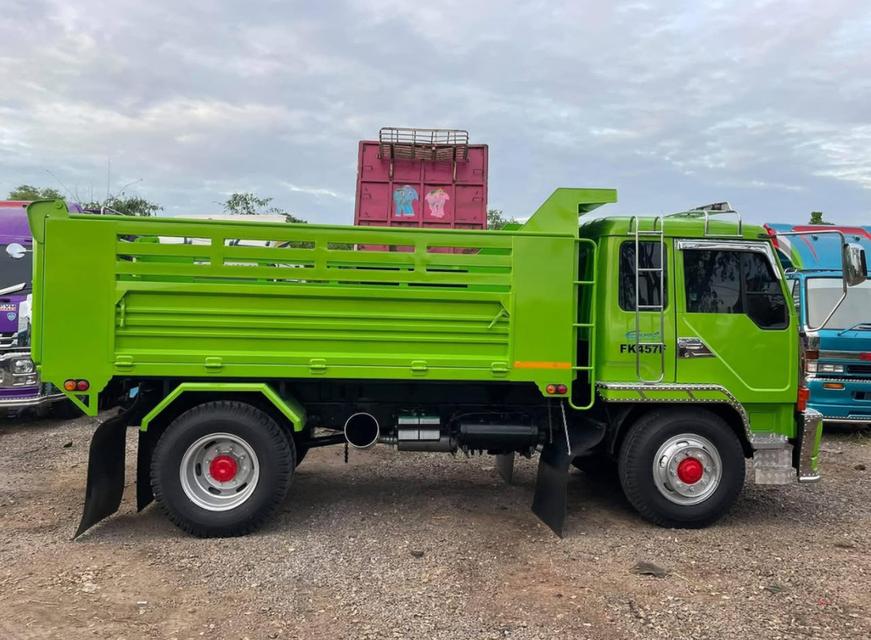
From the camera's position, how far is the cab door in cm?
491

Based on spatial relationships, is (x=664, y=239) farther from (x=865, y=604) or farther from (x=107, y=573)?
(x=107, y=573)

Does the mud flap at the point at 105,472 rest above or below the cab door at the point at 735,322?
below

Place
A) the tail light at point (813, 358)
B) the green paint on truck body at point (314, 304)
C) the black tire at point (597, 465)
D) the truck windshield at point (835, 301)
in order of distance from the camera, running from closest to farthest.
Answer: the green paint on truck body at point (314, 304) → the black tire at point (597, 465) → the tail light at point (813, 358) → the truck windshield at point (835, 301)

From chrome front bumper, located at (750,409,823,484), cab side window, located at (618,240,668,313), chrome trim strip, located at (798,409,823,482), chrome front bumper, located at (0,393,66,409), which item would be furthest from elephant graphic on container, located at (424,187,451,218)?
chrome front bumper, located at (0,393,66,409)

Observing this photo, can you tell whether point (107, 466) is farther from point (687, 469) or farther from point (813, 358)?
point (813, 358)

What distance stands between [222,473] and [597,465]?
11.0 feet

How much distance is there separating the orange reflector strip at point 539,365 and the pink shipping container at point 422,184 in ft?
13.1

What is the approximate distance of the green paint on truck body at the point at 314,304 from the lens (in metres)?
4.43

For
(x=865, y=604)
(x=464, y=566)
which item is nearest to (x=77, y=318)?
(x=464, y=566)

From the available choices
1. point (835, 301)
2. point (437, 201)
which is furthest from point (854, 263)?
point (437, 201)

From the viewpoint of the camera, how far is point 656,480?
4.91 meters

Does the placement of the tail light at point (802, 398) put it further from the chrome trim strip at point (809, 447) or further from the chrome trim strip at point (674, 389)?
the chrome trim strip at point (674, 389)

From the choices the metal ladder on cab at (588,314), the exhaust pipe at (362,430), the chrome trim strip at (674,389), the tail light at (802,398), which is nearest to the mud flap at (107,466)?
the exhaust pipe at (362,430)

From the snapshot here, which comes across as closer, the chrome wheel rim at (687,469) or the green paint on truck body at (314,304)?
the green paint on truck body at (314,304)
